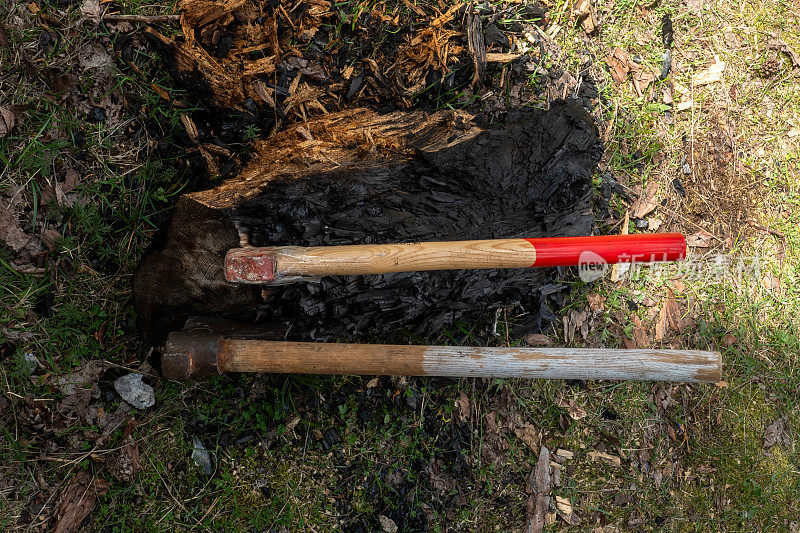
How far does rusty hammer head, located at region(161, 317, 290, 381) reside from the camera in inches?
97.1

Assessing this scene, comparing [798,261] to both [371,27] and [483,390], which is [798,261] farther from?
[371,27]

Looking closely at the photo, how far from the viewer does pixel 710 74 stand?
390 cm

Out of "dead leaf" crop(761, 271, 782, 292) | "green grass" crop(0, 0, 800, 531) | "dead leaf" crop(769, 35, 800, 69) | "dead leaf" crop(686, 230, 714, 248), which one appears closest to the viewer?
"green grass" crop(0, 0, 800, 531)

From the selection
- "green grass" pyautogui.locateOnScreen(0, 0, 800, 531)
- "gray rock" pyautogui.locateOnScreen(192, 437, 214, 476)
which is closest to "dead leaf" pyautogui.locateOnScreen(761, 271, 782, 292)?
"green grass" pyautogui.locateOnScreen(0, 0, 800, 531)

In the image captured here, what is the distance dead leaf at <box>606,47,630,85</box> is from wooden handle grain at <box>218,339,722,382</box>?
6.63ft

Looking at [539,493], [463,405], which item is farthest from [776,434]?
[463,405]

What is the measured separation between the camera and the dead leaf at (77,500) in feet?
8.84

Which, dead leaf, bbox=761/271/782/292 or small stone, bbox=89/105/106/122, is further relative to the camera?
dead leaf, bbox=761/271/782/292

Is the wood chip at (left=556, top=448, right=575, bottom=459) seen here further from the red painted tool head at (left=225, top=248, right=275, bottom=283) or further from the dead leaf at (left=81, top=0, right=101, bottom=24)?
the dead leaf at (left=81, top=0, right=101, bottom=24)

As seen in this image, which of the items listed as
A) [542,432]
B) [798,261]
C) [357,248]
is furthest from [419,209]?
[798,261]

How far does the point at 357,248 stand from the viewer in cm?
242

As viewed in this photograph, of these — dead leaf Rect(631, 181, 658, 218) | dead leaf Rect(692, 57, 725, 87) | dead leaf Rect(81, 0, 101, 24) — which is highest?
dead leaf Rect(81, 0, 101, 24)

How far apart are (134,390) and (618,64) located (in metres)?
3.72

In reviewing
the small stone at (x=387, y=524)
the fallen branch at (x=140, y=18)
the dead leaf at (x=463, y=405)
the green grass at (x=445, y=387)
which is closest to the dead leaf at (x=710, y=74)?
the green grass at (x=445, y=387)
